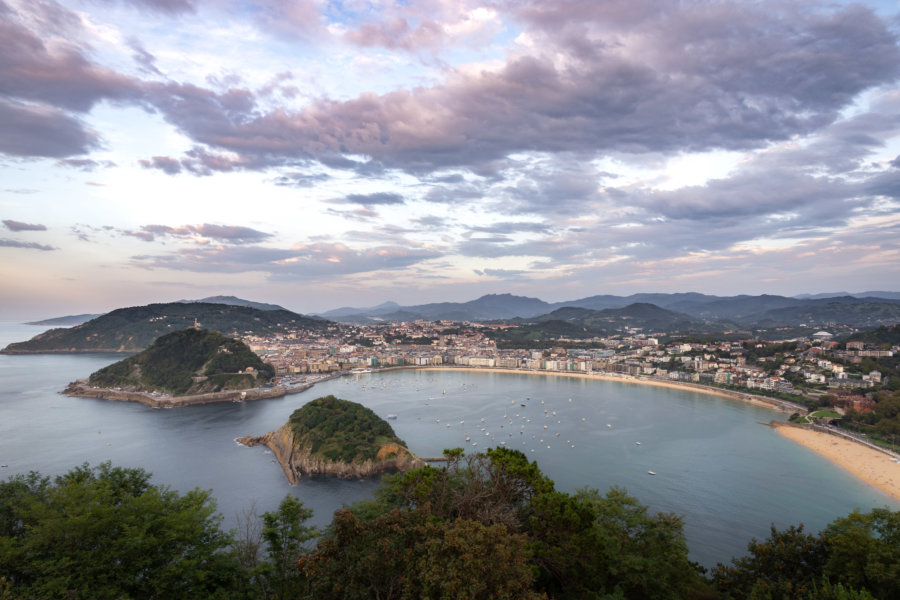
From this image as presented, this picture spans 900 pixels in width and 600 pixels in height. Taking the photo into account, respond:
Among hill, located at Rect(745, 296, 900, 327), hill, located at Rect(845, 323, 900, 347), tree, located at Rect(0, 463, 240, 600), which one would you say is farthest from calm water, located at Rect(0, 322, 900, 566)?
hill, located at Rect(745, 296, 900, 327)

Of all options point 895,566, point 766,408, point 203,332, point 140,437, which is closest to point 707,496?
point 895,566

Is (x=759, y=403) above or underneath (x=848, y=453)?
underneath

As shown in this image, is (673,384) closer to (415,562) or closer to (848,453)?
(848,453)

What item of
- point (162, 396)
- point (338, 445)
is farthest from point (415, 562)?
point (162, 396)

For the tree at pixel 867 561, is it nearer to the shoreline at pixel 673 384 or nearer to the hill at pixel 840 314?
the shoreline at pixel 673 384

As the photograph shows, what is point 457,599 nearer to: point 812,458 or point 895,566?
point 895,566
